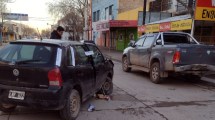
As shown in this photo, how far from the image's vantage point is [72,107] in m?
5.52

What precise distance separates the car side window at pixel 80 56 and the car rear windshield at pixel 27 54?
2.36 feet

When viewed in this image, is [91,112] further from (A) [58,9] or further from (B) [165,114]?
(A) [58,9]

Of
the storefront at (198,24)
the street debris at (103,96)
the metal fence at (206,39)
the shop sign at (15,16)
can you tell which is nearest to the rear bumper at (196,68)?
the street debris at (103,96)

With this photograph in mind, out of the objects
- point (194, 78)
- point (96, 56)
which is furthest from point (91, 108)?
point (194, 78)

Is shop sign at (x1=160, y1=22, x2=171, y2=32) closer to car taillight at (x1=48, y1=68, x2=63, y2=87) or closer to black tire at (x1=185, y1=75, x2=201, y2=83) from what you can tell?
black tire at (x1=185, y1=75, x2=201, y2=83)

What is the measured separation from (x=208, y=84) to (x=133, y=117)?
563 centimetres

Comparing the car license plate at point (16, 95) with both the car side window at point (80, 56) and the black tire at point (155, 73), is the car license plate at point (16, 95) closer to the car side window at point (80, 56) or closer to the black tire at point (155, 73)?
the car side window at point (80, 56)

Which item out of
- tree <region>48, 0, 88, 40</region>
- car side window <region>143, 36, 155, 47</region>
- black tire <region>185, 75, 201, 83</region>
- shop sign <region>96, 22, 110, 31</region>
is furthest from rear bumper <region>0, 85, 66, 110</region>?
tree <region>48, 0, 88, 40</region>

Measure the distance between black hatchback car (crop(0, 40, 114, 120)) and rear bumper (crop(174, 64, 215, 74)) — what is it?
437 cm

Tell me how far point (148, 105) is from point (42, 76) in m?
3.12

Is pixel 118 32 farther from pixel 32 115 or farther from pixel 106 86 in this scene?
pixel 32 115

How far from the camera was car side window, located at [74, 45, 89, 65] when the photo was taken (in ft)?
19.0

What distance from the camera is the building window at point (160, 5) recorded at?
26.3m

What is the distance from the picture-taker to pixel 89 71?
626cm
